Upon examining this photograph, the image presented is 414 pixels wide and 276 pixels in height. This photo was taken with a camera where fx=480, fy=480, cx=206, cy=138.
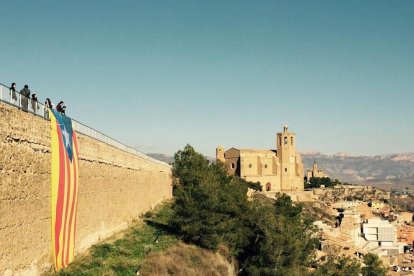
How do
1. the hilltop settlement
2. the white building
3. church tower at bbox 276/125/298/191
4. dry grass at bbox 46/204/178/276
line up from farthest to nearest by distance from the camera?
1. church tower at bbox 276/125/298/191
2. the white building
3. the hilltop settlement
4. dry grass at bbox 46/204/178/276

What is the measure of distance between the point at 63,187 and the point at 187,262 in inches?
435

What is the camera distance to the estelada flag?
14.9 meters

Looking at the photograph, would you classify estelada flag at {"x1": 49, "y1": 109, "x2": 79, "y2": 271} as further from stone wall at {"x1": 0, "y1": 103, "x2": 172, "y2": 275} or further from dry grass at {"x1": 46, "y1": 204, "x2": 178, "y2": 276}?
dry grass at {"x1": 46, "y1": 204, "x2": 178, "y2": 276}

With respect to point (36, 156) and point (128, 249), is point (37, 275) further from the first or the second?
point (128, 249)

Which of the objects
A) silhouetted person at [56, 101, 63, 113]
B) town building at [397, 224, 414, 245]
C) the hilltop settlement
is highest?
silhouetted person at [56, 101, 63, 113]

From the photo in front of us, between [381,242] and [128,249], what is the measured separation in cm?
8068

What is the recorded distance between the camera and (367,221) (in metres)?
98.9

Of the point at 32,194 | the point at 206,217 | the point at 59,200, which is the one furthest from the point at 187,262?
the point at 32,194

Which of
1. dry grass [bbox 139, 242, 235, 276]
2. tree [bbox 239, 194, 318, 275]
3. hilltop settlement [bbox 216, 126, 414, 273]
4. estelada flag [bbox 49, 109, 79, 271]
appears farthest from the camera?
hilltop settlement [bbox 216, 126, 414, 273]

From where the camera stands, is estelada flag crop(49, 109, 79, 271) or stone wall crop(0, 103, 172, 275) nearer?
stone wall crop(0, 103, 172, 275)

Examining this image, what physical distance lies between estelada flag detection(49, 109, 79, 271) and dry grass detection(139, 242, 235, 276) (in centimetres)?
439

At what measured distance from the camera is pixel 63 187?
51.6 ft

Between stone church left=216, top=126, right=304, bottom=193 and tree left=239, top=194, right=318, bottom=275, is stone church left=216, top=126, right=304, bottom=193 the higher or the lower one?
the higher one

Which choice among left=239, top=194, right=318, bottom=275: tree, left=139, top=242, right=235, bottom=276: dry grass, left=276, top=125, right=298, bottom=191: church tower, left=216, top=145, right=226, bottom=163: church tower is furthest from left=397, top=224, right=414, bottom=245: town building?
left=139, top=242, right=235, bottom=276: dry grass
